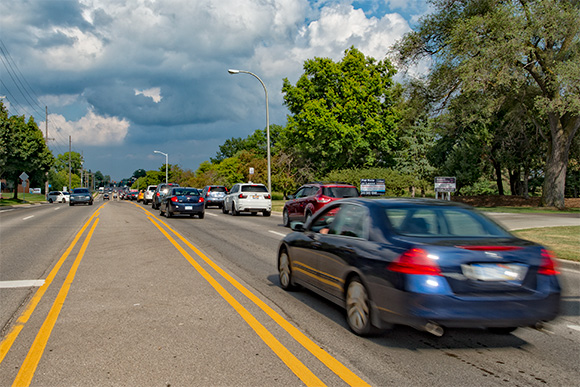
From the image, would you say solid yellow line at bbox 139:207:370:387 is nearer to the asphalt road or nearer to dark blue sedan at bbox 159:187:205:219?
the asphalt road

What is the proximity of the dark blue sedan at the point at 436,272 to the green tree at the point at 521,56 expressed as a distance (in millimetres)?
22720

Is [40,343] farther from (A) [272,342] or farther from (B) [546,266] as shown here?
(B) [546,266]

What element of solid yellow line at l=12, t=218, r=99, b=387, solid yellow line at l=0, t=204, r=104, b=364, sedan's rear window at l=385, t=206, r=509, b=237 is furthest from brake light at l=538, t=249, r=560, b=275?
solid yellow line at l=0, t=204, r=104, b=364

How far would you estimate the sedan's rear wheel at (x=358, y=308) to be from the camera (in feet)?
16.7

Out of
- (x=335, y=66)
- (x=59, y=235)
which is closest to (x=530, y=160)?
(x=335, y=66)

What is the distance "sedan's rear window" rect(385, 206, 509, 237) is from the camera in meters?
5.19

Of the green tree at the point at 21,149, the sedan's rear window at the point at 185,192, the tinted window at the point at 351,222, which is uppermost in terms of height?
the green tree at the point at 21,149

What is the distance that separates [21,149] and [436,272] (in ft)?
204

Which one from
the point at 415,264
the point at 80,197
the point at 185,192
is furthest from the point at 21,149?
the point at 415,264

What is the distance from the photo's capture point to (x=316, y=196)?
17.6 m

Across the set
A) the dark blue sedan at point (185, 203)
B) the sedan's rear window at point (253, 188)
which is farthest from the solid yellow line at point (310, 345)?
the sedan's rear window at point (253, 188)

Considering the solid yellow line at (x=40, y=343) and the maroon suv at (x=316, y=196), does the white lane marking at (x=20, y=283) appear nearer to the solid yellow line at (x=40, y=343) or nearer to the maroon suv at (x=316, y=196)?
the solid yellow line at (x=40, y=343)

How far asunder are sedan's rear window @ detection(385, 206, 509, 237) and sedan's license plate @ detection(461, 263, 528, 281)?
568 mm

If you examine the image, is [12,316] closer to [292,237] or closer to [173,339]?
[173,339]
